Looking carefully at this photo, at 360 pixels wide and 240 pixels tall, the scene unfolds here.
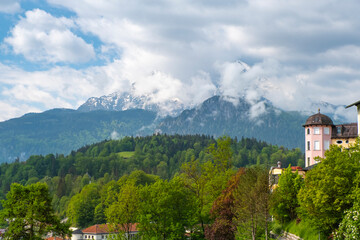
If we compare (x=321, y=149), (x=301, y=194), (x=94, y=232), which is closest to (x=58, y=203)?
(x=94, y=232)

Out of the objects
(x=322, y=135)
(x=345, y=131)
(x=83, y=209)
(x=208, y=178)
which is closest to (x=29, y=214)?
(x=208, y=178)

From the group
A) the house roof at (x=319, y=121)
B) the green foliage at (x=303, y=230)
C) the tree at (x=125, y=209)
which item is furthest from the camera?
the house roof at (x=319, y=121)

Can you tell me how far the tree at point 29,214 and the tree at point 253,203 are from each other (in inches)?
851

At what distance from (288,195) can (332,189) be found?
60.2 ft

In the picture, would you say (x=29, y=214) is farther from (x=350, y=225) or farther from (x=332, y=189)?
(x=350, y=225)

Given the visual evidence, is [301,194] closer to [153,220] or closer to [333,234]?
[333,234]

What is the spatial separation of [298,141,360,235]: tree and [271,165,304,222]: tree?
13.8 meters

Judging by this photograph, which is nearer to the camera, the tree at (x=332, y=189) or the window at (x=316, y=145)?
the tree at (x=332, y=189)

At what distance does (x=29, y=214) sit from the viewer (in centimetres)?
4712

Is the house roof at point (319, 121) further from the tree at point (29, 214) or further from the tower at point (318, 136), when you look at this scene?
the tree at point (29, 214)

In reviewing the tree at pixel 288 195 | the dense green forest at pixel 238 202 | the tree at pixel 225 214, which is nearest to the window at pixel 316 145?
the dense green forest at pixel 238 202

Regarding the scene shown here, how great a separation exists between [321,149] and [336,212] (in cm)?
5166

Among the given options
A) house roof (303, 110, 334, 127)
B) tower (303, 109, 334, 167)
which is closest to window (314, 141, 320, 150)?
tower (303, 109, 334, 167)

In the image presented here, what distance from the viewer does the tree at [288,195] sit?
5691 centimetres
